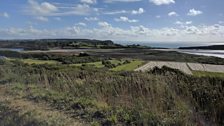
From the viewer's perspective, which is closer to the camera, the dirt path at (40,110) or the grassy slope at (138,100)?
the grassy slope at (138,100)

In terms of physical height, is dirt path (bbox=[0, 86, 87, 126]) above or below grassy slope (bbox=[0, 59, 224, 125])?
below

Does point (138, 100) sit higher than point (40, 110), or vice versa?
point (138, 100)

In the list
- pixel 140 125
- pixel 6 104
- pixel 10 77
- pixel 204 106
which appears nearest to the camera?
pixel 140 125

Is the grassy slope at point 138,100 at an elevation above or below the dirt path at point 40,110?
above

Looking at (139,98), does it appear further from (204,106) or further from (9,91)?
(9,91)

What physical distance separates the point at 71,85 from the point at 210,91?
14.3 ft

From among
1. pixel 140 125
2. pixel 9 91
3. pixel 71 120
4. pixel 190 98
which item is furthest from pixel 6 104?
pixel 190 98

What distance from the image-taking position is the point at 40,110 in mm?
7035

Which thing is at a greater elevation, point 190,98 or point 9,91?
point 190,98

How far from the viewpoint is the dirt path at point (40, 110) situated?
237 inches

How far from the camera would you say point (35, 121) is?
621 cm

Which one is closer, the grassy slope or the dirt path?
the grassy slope

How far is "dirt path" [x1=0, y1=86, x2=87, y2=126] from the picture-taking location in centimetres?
601

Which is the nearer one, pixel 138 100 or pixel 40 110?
pixel 138 100
